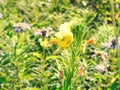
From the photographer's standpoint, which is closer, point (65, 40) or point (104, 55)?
point (65, 40)

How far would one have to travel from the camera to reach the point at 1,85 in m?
2.14

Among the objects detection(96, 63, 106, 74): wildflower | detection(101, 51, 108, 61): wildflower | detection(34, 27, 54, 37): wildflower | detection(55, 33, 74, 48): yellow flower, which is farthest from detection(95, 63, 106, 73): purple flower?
detection(55, 33, 74, 48): yellow flower

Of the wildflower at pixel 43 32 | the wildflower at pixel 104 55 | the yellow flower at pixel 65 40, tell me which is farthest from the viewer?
the wildflower at pixel 43 32

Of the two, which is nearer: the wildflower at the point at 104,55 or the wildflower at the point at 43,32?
the wildflower at the point at 104,55

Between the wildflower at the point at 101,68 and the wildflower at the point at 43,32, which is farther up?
the wildflower at the point at 43,32

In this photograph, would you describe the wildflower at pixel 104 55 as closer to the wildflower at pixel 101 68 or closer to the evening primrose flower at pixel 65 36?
the wildflower at pixel 101 68

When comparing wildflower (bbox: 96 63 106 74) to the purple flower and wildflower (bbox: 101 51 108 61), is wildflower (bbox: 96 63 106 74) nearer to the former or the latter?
the purple flower

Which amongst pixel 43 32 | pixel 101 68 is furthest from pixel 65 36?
pixel 43 32

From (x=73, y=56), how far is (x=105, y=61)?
0.94 metres

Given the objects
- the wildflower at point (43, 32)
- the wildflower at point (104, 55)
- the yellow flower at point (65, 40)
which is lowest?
the wildflower at point (104, 55)

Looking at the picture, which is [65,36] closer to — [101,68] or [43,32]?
[101,68]

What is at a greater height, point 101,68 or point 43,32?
point 43,32

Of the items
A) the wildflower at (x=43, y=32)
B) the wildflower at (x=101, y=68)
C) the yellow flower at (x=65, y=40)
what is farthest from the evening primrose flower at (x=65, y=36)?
the wildflower at (x=43, y=32)

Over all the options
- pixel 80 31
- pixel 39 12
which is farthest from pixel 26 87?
pixel 39 12
